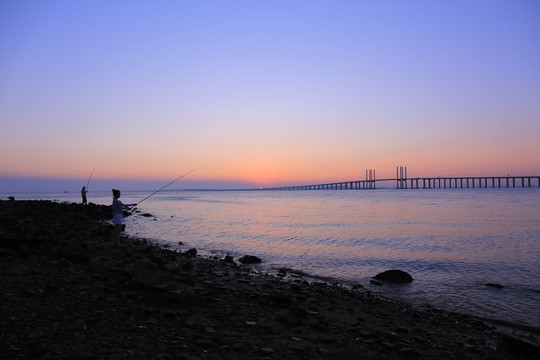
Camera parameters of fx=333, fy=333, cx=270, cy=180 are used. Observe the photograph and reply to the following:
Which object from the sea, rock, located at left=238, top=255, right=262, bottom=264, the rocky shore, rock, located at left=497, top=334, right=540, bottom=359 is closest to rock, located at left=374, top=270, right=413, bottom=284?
the sea

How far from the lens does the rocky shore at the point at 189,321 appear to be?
444 cm

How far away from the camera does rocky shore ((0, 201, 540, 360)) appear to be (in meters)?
4.44

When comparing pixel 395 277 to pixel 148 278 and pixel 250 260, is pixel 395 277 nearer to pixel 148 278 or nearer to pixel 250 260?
pixel 250 260

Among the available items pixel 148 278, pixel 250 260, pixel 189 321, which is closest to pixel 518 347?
pixel 189 321

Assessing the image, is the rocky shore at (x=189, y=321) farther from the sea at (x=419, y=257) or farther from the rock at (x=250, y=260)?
the rock at (x=250, y=260)

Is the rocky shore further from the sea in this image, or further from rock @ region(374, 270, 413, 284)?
rock @ region(374, 270, 413, 284)

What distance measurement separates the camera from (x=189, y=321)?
543 cm

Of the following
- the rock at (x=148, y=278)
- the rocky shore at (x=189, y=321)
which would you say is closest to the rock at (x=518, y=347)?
the rocky shore at (x=189, y=321)

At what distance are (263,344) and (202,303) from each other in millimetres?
1788

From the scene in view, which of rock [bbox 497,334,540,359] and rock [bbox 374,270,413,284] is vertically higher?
rock [bbox 497,334,540,359]

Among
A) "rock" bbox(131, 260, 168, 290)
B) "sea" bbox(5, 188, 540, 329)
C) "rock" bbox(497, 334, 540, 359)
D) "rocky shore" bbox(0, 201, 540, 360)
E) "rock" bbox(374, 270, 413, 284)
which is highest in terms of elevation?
"rock" bbox(131, 260, 168, 290)

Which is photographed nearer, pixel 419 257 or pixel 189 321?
pixel 189 321

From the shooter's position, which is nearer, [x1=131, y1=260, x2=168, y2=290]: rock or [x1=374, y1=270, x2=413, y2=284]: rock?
[x1=131, y1=260, x2=168, y2=290]: rock

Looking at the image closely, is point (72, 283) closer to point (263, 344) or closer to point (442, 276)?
point (263, 344)
